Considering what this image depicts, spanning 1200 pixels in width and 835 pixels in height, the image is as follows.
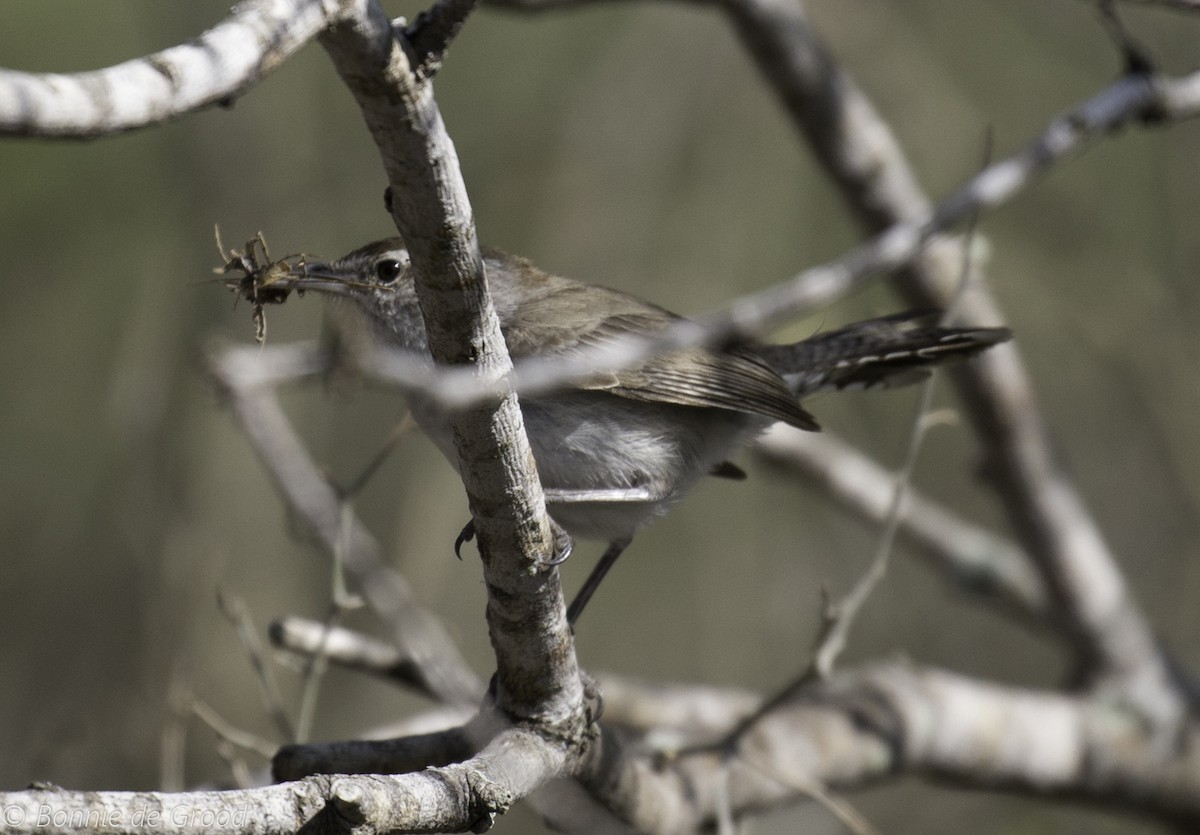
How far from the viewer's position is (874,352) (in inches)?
164

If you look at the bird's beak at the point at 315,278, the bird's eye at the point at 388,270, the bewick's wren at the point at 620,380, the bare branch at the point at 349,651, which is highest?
the bird's beak at the point at 315,278

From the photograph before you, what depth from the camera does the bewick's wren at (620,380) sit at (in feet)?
11.9

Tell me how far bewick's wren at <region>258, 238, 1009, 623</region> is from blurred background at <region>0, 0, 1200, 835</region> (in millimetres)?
1836

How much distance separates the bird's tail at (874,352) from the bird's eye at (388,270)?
1.49 m

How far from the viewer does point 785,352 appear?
14.8 feet

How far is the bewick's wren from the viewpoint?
363 cm

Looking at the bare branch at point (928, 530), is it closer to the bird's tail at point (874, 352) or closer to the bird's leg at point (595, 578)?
the bird's tail at point (874, 352)

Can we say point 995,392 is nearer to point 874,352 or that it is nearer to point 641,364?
point 874,352

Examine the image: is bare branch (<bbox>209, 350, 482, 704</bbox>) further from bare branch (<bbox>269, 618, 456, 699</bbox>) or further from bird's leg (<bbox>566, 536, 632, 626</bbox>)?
bird's leg (<bbox>566, 536, 632, 626</bbox>)

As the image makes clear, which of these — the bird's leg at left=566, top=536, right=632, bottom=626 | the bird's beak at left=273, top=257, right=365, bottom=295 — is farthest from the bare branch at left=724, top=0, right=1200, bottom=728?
the bird's beak at left=273, top=257, right=365, bottom=295

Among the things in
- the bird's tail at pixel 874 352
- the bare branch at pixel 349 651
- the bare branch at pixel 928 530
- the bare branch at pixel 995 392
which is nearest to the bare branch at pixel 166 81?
the bare branch at pixel 349 651

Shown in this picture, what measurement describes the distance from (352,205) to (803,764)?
189 inches

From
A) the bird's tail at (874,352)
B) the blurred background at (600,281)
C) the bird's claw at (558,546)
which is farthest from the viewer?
the blurred background at (600,281)

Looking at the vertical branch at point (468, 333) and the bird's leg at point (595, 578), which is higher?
the vertical branch at point (468, 333)
